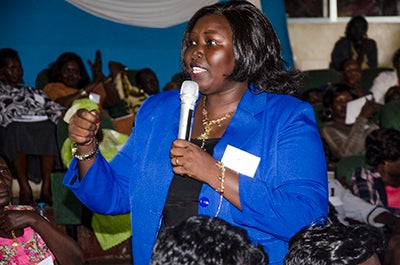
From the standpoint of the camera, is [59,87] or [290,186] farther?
[59,87]

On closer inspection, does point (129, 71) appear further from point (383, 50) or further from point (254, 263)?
point (254, 263)

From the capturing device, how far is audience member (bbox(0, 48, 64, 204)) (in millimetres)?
5676

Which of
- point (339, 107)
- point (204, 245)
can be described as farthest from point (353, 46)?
point (204, 245)

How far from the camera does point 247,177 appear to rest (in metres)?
1.90

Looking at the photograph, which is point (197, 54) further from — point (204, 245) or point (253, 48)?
point (204, 245)

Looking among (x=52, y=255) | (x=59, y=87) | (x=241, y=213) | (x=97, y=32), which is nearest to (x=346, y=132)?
→ (x=59, y=87)

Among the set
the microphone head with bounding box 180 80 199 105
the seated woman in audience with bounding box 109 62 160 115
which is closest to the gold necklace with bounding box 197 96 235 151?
the microphone head with bounding box 180 80 199 105

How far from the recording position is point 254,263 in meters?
1.56

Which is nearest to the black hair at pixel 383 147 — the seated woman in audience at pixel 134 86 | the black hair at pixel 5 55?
the seated woman in audience at pixel 134 86

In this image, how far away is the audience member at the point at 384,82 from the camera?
24.0 ft

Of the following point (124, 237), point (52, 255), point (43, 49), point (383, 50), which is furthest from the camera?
point (383, 50)

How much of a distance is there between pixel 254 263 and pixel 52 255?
1285 millimetres

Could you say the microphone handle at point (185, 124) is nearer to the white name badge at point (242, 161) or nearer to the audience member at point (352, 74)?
the white name badge at point (242, 161)

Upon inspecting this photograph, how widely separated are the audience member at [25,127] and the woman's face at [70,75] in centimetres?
49
